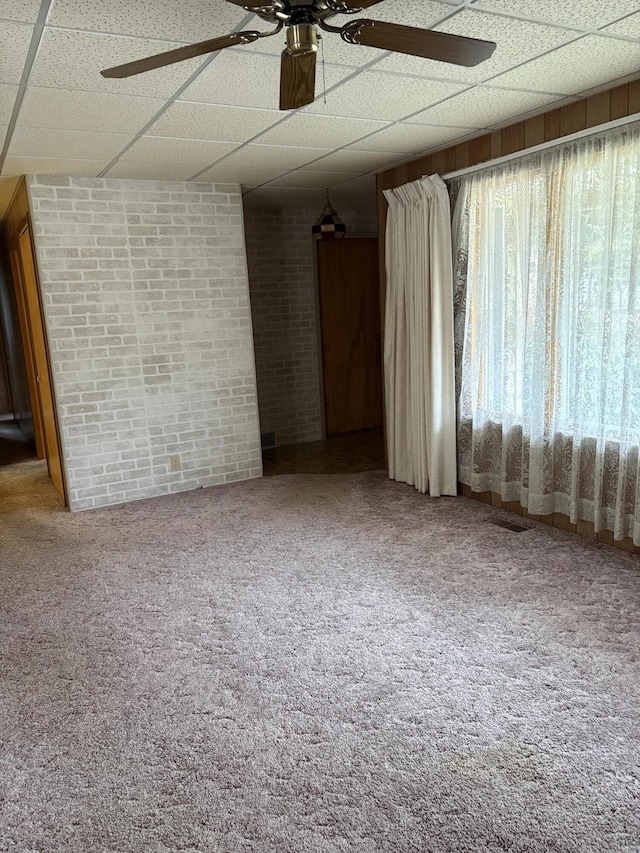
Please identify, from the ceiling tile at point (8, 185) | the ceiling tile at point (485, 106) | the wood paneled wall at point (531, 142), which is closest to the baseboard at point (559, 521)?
the wood paneled wall at point (531, 142)

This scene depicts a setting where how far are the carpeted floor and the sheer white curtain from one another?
0.39 metres

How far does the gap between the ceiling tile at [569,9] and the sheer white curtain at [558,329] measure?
0.97 metres

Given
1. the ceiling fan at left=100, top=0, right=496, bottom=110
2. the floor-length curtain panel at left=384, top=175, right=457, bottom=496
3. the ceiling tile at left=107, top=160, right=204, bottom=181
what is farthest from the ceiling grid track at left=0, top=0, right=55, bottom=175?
the floor-length curtain panel at left=384, top=175, right=457, bottom=496

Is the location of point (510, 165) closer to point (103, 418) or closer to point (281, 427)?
point (103, 418)

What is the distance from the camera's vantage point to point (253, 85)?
2.80 m

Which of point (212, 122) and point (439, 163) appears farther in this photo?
point (439, 163)

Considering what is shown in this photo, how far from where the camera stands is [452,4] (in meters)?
2.19

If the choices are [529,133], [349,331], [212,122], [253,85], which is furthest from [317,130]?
[349,331]

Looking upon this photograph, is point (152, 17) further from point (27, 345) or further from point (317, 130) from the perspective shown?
point (27, 345)

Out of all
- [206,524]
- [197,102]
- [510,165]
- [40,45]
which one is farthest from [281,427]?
[40,45]

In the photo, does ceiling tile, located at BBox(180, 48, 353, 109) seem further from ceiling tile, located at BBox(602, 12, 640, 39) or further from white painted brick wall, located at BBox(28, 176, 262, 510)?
white painted brick wall, located at BBox(28, 176, 262, 510)

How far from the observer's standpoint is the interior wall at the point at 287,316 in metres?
6.57

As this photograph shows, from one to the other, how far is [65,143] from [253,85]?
4.56 feet

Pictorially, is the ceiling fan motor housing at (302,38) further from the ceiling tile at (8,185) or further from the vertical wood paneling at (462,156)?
the ceiling tile at (8,185)
